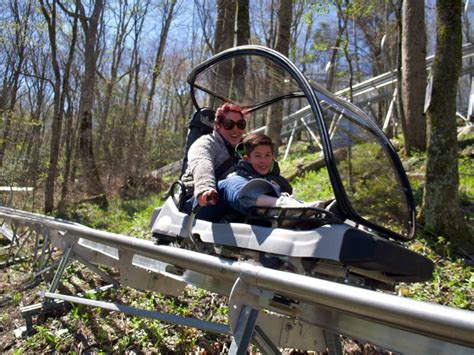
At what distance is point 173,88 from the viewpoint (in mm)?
33094

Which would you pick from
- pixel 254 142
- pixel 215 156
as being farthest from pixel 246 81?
pixel 254 142

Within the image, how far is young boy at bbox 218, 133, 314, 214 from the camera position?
8.44 ft

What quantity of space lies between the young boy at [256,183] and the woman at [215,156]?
0.40 ft

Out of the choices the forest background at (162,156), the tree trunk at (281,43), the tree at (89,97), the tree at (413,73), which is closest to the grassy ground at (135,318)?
the forest background at (162,156)

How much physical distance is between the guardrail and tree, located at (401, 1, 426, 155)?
7671 mm

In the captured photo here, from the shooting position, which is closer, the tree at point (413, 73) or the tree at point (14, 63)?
the tree at point (413, 73)

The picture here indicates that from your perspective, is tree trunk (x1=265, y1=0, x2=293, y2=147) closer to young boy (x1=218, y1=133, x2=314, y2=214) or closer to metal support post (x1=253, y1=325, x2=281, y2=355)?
young boy (x1=218, y1=133, x2=314, y2=214)

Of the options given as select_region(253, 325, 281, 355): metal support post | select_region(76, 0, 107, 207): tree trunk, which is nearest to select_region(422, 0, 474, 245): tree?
select_region(253, 325, 281, 355): metal support post

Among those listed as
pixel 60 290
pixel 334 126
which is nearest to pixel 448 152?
pixel 334 126

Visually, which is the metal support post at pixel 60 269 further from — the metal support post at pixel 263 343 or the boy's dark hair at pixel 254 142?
the metal support post at pixel 263 343

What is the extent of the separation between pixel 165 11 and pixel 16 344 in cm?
2377

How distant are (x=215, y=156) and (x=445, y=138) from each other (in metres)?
3.04

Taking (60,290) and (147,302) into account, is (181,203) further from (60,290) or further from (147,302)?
(60,290)

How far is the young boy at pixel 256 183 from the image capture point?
2571mm
